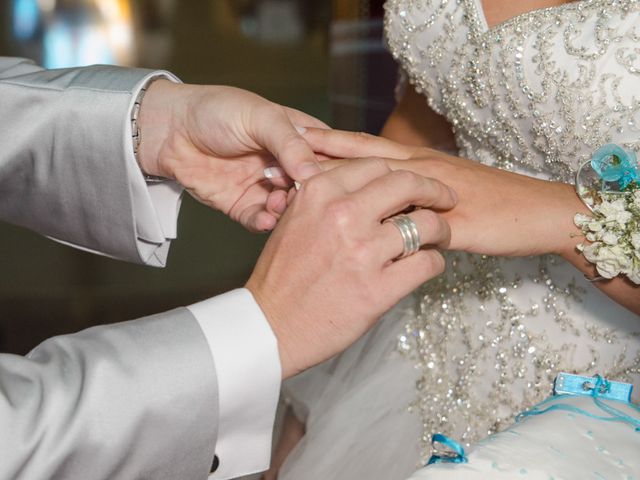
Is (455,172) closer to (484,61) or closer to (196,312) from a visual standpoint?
(484,61)

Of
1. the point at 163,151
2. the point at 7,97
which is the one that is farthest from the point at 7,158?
the point at 163,151

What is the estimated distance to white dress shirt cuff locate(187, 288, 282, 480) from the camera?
848 millimetres

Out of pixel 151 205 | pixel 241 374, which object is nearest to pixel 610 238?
pixel 241 374

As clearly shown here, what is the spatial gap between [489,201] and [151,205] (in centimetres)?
→ 48

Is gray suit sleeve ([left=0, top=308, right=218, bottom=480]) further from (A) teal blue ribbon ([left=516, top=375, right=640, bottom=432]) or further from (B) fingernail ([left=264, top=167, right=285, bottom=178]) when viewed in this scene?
(A) teal blue ribbon ([left=516, top=375, right=640, bottom=432])

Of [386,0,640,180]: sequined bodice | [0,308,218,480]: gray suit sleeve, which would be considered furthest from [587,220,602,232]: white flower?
[0,308,218,480]: gray suit sleeve

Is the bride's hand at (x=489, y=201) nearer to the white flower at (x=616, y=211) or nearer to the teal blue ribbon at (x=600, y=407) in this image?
the white flower at (x=616, y=211)

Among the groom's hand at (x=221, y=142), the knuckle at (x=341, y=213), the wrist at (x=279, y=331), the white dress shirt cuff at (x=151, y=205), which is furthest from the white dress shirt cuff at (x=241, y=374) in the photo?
the white dress shirt cuff at (x=151, y=205)

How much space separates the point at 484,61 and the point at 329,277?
1.66ft

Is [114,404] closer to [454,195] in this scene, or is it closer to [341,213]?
[341,213]

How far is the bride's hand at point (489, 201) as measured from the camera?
3.42ft

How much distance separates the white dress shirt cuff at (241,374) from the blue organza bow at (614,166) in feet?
1.59

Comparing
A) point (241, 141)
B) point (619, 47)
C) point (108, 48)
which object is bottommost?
point (108, 48)

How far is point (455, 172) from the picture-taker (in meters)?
1.07
